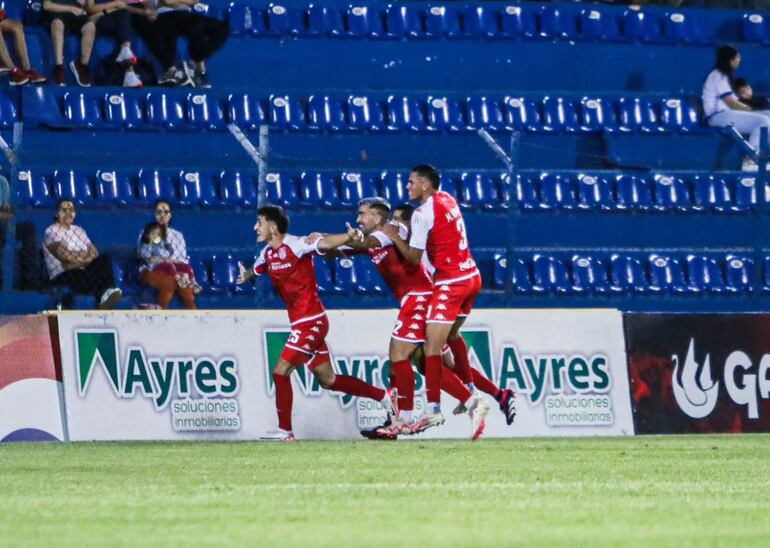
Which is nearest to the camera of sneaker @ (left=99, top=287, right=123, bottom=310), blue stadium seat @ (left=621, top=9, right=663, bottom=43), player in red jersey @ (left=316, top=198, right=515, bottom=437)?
player in red jersey @ (left=316, top=198, right=515, bottom=437)

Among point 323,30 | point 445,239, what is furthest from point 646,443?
point 323,30

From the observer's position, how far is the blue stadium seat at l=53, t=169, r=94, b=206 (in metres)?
17.7

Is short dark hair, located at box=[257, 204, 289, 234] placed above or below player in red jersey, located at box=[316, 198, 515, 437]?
above

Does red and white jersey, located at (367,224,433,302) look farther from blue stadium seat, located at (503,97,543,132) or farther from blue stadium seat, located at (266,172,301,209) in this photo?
blue stadium seat, located at (503,97,543,132)

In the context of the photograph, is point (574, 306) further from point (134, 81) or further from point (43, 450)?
point (43, 450)

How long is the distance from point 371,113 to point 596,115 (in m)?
2.86

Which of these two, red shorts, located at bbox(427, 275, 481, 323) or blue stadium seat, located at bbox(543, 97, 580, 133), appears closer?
red shorts, located at bbox(427, 275, 481, 323)

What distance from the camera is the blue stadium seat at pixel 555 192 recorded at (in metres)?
19.2

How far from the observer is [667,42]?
2225 cm

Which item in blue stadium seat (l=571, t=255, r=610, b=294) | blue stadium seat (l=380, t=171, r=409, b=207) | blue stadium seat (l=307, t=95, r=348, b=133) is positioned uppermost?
blue stadium seat (l=307, t=95, r=348, b=133)

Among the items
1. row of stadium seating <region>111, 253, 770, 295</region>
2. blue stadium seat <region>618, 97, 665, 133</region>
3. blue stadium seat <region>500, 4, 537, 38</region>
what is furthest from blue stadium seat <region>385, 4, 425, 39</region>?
row of stadium seating <region>111, 253, 770, 295</region>

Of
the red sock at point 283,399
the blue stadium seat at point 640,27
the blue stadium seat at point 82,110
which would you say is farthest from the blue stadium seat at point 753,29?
the red sock at point 283,399

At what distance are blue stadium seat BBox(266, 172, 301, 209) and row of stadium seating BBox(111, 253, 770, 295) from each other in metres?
0.75

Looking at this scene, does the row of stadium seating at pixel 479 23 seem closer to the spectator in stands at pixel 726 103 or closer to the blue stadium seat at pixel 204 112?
the spectator in stands at pixel 726 103
